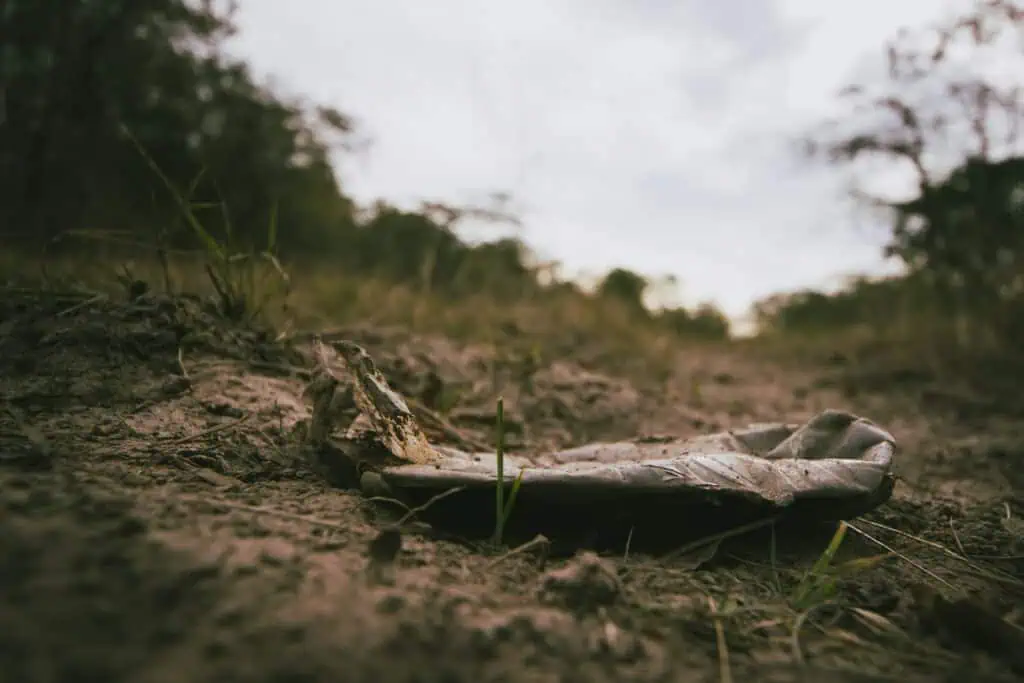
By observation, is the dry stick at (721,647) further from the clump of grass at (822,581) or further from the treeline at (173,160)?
the treeline at (173,160)

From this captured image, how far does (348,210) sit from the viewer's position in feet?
26.7

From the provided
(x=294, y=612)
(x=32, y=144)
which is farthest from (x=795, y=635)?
(x=32, y=144)

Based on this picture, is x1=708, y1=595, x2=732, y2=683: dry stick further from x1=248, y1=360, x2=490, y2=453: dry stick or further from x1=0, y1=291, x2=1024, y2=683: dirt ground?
x1=248, y1=360, x2=490, y2=453: dry stick

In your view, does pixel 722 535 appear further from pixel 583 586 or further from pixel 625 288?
pixel 625 288

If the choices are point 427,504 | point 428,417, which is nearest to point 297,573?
point 427,504

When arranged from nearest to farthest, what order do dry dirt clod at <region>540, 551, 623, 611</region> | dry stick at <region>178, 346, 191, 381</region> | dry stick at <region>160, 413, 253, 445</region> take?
dry dirt clod at <region>540, 551, 623, 611</region>, dry stick at <region>160, 413, 253, 445</region>, dry stick at <region>178, 346, 191, 381</region>

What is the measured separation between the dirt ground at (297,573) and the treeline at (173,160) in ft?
1.78

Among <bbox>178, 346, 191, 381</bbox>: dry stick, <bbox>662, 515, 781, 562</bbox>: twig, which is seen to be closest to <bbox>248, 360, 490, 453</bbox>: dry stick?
<bbox>178, 346, 191, 381</bbox>: dry stick

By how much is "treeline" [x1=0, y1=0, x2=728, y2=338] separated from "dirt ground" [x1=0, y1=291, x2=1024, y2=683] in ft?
1.78

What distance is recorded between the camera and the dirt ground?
0.74m

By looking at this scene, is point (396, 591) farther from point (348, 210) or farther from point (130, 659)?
point (348, 210)

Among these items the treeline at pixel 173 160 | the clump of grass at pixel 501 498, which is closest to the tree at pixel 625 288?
the treeline at pixel 173 160

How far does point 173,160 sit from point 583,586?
552cm

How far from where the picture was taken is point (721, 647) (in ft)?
3.03
